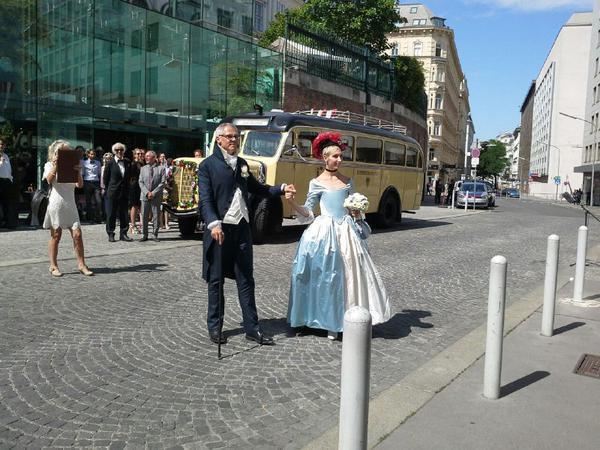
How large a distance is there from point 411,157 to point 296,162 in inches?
246

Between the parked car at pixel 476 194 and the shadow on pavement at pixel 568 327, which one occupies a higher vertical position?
the parked car at pixel 476 194

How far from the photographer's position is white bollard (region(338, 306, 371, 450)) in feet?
7.03

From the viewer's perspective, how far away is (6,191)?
11.9 metres

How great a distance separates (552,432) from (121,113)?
618 inches

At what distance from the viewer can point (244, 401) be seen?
357 cm

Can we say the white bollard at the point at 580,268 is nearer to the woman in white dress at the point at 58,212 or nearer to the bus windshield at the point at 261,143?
the woman in white dress at the point at 58,212

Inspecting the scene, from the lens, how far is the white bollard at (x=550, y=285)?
16.6ft

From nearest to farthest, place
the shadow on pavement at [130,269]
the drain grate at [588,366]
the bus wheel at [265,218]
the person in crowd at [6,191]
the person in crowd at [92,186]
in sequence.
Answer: the drain grate at [588,366] → the shadow on pavement at [130,269] → the bus wheel at [265,218] → the person in crowd at [6,191] → the person in crowd at [92,186]

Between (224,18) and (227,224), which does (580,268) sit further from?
(224,18)

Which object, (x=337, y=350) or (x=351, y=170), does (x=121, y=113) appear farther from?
(x=337, y=350)

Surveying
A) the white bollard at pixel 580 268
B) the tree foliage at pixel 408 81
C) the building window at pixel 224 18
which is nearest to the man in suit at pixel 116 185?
the white bollard at pixel 580 268

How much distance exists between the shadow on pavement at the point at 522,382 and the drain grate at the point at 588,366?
31cm

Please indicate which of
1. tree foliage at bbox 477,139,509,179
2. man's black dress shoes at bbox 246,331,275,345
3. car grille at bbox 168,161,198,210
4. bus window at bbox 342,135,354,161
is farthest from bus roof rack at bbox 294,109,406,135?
tree foliage at bbox 477,139,509,179

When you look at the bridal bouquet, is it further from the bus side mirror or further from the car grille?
the bus side mirror
